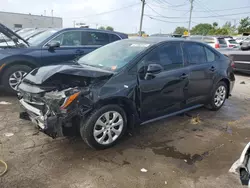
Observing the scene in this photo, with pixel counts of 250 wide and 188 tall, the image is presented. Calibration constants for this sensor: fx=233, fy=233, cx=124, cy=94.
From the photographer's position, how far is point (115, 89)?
10.8ft

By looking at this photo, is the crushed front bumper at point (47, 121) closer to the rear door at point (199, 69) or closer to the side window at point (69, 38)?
the rear door at point (199, 69)

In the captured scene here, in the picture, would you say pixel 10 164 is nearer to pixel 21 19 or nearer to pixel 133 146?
pixel 133 146

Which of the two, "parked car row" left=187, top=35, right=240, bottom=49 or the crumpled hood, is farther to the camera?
"parked car row" left=187, top=35, right=240, bottom=49

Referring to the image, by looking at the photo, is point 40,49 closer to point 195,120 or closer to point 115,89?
point 115,89

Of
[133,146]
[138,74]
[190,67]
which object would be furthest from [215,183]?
[190,67]

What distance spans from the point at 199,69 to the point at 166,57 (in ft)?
2.92

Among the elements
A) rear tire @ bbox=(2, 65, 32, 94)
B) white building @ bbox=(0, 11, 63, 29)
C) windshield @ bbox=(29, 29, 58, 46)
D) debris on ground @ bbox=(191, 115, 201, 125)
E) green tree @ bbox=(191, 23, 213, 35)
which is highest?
green tree @ bbox=(191, 23, 213, 35)

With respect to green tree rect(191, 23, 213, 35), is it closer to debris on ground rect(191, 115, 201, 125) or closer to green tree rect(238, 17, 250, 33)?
green tree rect(238, 17, 250, 33)

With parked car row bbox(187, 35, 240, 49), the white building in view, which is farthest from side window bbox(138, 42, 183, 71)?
the white building

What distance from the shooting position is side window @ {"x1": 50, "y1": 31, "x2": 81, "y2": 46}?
627cm

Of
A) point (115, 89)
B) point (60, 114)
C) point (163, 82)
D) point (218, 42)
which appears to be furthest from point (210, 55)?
point (218, 42)

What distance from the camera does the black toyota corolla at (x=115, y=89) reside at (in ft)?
10.1

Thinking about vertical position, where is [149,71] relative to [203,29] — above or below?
below

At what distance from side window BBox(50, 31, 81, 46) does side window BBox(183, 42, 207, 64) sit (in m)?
3.40
